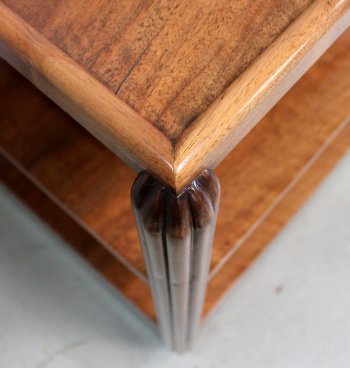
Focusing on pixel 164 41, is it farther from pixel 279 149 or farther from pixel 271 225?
pixel 271 225

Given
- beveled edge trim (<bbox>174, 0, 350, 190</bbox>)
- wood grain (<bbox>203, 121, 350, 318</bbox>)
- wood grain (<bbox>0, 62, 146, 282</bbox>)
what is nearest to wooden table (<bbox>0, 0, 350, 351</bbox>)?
beveled edge trim (<bbox>174, 0, 350, 190</bbox>)

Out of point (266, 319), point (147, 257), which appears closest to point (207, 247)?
point (147, 257)

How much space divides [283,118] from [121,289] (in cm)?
29

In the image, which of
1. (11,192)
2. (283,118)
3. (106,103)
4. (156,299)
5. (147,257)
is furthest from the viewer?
(11,192)

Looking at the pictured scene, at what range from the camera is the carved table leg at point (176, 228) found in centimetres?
39

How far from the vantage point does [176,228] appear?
0.40m

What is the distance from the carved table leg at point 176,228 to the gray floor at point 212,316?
27 centimetres

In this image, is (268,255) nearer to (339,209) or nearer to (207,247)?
(339,209)

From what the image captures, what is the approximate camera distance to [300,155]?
693 mm

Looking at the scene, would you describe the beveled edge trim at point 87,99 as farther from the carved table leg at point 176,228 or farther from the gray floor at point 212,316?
the gray floor at point 212,316

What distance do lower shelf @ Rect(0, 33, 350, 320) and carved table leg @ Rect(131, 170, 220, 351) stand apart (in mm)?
108

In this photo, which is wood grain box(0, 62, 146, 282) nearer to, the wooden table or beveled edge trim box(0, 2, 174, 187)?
the wooden table

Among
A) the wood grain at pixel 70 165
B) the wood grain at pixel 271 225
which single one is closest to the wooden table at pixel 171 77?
the wood grain at pixel 70 165

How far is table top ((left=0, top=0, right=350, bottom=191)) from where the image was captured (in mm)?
379
